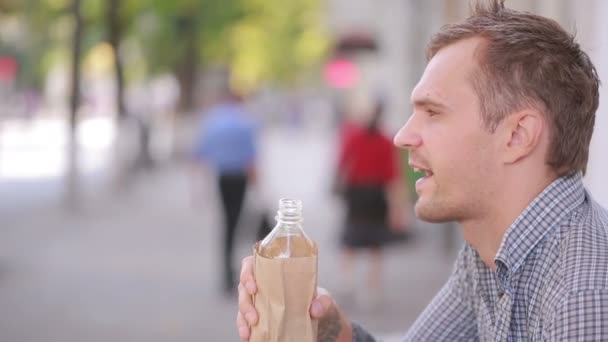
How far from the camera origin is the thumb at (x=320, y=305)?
1828 millimetres

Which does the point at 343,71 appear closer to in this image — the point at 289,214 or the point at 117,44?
the point at 117,44

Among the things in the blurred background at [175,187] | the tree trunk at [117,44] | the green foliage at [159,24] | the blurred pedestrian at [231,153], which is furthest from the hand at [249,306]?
the tree trunk at [117,44]

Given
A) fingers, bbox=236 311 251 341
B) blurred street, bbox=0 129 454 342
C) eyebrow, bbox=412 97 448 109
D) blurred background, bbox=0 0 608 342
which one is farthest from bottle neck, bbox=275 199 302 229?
blurred street, bbox=0 129 454 342

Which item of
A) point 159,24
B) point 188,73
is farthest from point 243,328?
point 188,73

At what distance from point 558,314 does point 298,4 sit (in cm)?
4442

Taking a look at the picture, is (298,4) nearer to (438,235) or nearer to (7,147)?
(7,147)

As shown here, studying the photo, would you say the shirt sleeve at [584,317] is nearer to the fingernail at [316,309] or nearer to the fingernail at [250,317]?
the fingernail at [316,309]

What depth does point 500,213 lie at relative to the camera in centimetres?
195

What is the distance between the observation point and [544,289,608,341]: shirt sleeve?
1.62m

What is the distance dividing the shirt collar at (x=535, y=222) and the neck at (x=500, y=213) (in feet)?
0.13

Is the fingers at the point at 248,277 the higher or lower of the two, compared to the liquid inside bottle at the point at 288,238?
lower

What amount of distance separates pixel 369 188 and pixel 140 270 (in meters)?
3.44

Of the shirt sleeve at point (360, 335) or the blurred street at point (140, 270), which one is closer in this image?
the shirt sleeve at point (360, 335)

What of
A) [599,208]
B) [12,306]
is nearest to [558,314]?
[599,208]
